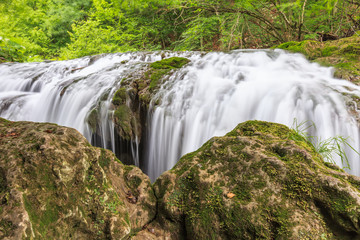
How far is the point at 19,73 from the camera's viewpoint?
7.89 meters

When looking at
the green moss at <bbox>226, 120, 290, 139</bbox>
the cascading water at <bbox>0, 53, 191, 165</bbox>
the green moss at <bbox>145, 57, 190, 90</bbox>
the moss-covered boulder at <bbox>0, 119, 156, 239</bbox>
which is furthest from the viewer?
the green moss at <bbox>145, 57, 190, 90</bbox>

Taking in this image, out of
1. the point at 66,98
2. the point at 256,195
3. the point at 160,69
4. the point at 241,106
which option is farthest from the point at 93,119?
the point at 256,195

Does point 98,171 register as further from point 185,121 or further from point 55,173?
point 185,121

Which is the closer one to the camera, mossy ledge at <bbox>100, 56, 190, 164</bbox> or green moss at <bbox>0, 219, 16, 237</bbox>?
green moss at <bbox>0, 219, 16, 237</bbox>

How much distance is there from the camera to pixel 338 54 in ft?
17.1

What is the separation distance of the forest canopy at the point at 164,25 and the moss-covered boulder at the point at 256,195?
603cm

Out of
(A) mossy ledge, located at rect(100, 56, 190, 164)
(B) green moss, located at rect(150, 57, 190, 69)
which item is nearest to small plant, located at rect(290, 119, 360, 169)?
(A) mossy ledge, located at rect(100, 56, 190, 164)

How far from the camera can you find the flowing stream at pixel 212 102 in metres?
3.55

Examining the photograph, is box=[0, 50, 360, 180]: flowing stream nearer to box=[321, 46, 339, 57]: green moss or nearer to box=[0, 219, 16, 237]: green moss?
box=[321, 46, 339, 57]: green moss

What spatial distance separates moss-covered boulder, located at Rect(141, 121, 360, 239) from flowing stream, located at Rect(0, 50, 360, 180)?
5.02ft

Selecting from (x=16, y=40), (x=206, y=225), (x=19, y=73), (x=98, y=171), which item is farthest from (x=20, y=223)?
(x=16, y=40)

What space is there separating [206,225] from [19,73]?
9.00m

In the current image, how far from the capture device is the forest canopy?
24.4 feet

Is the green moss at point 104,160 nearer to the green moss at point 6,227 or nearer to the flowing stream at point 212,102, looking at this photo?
the green moss at point 6,227
